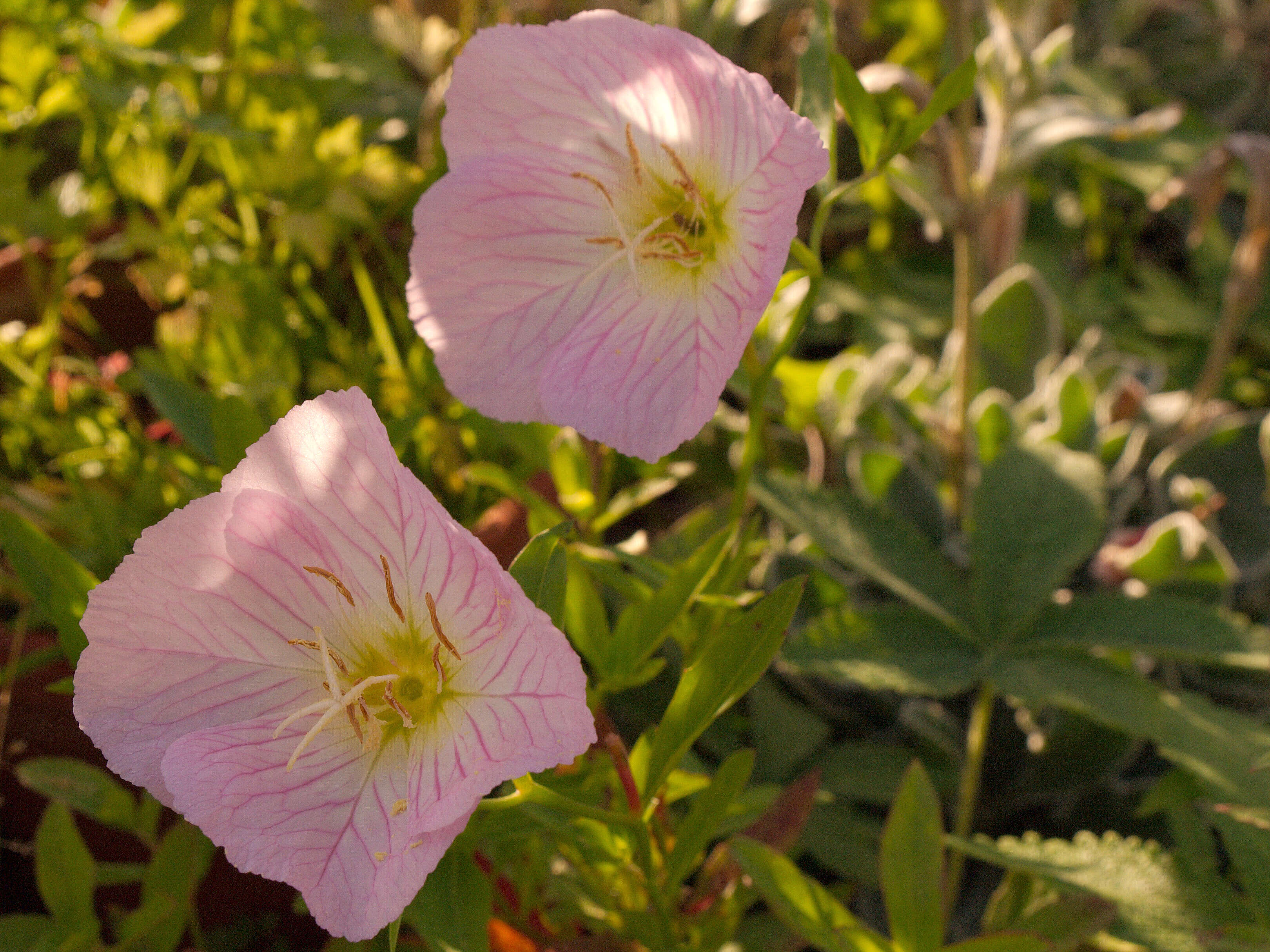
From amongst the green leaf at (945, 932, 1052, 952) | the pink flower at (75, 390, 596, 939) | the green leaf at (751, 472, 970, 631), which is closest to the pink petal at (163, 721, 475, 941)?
the pink flower at (75, 390, 596, 939)

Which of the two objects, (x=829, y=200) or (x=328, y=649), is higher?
(x=829, y=200)

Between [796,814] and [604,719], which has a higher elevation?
[604,719]

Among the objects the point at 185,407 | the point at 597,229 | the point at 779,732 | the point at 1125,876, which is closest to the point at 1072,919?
the point at 1125,876

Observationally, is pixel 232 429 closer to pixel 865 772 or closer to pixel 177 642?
pixel 177 642

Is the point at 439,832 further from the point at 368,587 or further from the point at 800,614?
the point at 800,614

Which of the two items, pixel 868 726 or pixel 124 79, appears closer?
pixel 868 726

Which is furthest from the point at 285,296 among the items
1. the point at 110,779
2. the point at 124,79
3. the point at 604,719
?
the point at 604,719
